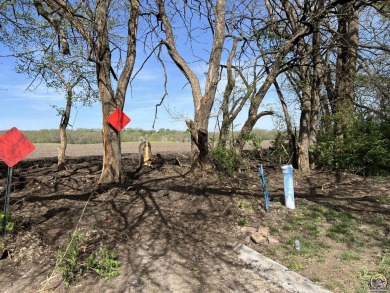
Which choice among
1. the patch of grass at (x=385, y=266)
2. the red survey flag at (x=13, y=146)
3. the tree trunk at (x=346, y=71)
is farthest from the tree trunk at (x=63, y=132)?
the patch of grass at (x=385, y=266)

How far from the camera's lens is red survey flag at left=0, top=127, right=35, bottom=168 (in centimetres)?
471

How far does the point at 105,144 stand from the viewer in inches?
279

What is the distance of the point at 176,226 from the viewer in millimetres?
5238

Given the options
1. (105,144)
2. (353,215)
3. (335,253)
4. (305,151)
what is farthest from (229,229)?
(305,151)

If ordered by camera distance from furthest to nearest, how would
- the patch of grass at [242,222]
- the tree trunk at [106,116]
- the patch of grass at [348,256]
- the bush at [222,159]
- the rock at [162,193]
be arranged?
1. the bush at [222,159]
2. the tree trunk at [106,116]
3. the rock at [162,193]
4. the patch of grass at [242,222]
5. the patch of grass at [348,256]

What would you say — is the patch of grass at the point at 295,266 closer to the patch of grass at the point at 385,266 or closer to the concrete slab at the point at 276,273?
the concrete slab at the point at 276,273

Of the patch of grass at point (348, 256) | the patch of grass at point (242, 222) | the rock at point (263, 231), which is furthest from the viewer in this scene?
the patch of grass at point (242, 222)

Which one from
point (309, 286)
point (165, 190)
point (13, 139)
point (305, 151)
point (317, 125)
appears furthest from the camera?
point (317, 125)

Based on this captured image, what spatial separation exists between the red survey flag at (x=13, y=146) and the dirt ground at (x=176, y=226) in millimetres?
1002

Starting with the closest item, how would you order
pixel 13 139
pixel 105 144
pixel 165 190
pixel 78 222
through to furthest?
pixel 13 139, pixel 78 222, pixel 165 190, pixel 105 144

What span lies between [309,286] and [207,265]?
1.16 metres

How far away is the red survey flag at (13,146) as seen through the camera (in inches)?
185

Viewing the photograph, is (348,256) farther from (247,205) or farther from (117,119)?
(117,119)

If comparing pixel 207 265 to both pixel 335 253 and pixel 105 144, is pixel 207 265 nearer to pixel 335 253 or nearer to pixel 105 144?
pixel 335 253
